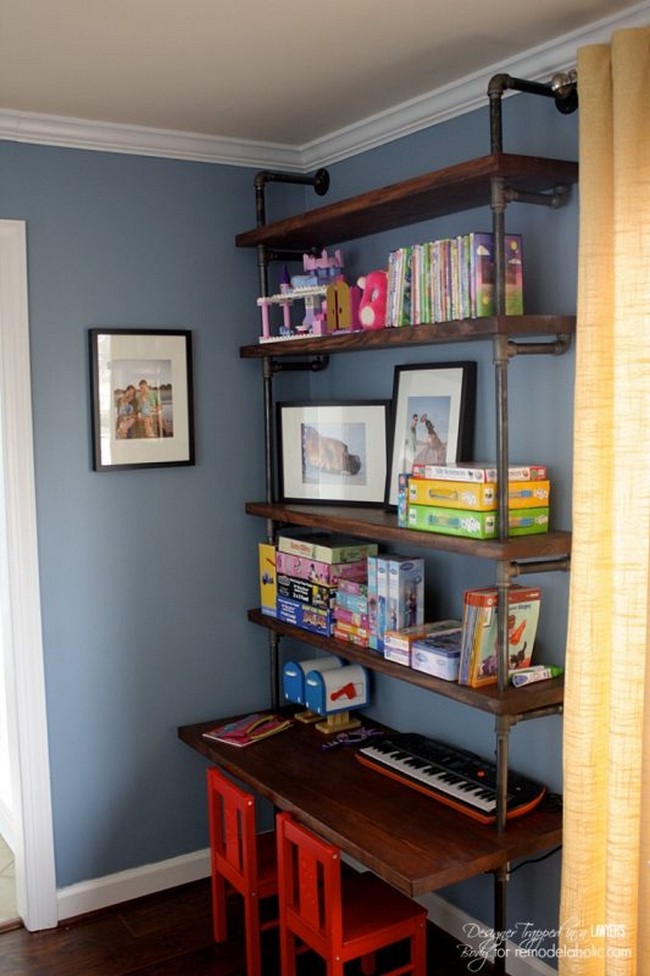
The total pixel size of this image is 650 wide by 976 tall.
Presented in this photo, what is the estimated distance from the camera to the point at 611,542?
2277 millimetres

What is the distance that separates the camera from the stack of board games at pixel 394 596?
2861mm

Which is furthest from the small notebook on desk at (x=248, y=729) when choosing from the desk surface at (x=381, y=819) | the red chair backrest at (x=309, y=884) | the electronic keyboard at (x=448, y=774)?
the red chair backrest at (x=309, y=884)

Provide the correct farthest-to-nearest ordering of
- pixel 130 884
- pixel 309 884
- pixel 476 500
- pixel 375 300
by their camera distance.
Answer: pixel 130 884 < pixel 375 300 < pixel 309 884 < pixel 476 500

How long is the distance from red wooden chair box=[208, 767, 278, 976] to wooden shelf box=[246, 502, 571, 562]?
0.83 metres

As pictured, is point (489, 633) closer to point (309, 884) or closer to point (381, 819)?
point (381, 819)

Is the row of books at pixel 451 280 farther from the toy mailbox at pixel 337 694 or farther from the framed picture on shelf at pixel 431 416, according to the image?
the toy mailbox at pixel 337 694

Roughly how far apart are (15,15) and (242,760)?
Answer: 2.07m

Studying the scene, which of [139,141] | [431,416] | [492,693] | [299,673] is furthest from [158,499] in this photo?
[492,693]

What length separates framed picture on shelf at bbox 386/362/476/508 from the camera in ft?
9.25

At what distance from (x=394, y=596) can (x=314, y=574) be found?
1.26 ft

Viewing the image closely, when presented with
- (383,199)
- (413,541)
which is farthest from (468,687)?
(383,199)

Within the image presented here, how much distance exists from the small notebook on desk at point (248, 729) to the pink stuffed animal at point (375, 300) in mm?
1325

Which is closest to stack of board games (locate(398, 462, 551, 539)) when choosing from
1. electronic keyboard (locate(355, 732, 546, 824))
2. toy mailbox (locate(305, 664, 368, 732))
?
electronic keyboard (locate(355, 732, 546, 824))

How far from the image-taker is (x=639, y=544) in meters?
2.17
